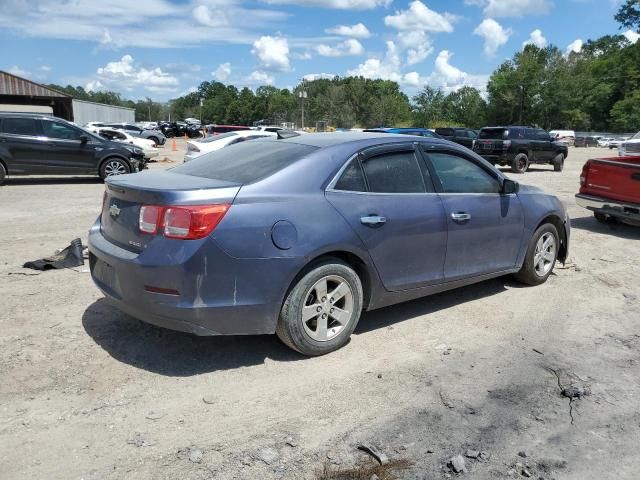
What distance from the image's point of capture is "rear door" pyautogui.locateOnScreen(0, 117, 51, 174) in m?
13.6

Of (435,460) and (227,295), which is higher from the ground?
(227,295)

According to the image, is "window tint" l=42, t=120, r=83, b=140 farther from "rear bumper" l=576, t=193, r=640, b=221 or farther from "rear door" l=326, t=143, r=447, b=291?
"rear door" l=326, t=143, r=447, b=291

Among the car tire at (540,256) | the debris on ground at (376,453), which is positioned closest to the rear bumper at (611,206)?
the car tire at (540,256)

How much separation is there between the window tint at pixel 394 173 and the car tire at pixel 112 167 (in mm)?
11714

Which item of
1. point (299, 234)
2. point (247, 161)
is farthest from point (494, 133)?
point (299, 234)

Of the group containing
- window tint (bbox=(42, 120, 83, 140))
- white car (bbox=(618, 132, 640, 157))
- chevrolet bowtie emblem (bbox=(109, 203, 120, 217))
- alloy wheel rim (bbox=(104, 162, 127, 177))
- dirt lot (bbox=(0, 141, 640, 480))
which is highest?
white car (bbox=(618, 132, 640, 157))

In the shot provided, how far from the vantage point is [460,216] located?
4.91 metres

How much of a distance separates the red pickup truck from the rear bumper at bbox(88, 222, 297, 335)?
7.15 m

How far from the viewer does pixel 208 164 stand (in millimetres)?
4664

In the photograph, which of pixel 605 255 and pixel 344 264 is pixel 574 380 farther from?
pixel 605 255

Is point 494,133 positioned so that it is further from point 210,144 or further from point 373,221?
point 373,221

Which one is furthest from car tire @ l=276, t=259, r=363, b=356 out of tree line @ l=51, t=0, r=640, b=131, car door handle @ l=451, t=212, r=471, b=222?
tree line @ l=51, t=0, r=640, b=131

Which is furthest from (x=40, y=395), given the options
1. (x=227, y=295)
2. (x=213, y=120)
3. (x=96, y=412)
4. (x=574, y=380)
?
(x=213, y=120)

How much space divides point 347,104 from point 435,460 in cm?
8085
